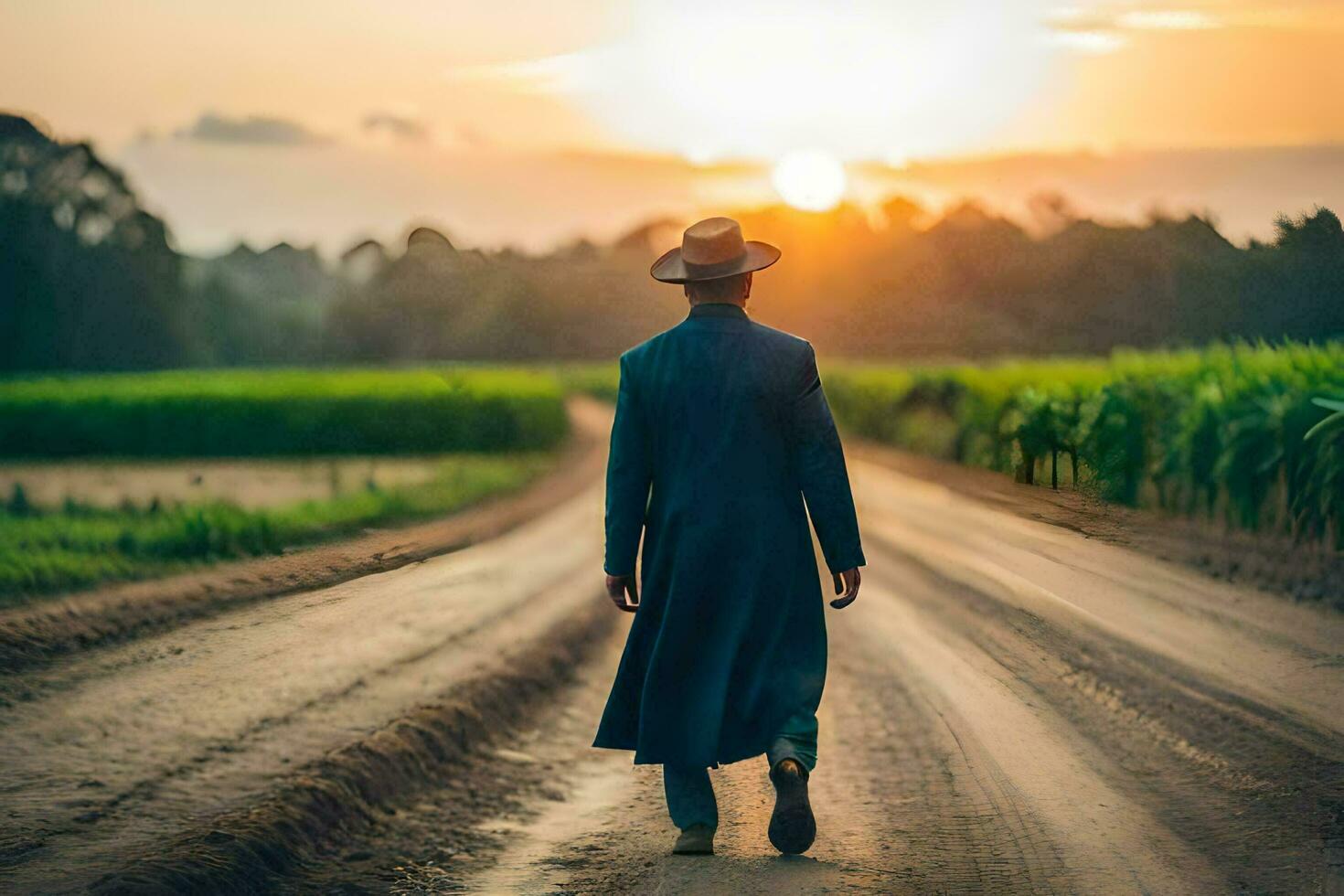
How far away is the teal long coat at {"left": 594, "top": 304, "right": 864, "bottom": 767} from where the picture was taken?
192 inches

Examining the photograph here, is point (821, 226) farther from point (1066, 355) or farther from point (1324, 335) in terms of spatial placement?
point (1324, 335)

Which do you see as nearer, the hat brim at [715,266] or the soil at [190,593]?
the hat brim at [715,266]

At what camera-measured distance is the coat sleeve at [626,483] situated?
16.0ft

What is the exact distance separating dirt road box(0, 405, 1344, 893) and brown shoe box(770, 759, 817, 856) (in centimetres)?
13

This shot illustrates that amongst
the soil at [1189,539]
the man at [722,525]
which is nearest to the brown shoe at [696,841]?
the man at [722,525]

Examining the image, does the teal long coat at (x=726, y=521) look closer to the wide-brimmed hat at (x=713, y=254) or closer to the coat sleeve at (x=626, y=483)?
the coat sleeve at (x=626, y=483)

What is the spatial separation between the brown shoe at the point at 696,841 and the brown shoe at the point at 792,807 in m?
0.26

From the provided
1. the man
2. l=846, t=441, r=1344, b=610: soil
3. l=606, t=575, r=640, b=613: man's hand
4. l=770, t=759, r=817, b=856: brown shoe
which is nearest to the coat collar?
the man

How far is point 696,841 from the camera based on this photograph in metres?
4.92

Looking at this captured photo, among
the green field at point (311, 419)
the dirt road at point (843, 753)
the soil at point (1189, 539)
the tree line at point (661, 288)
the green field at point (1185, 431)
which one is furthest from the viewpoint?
the green field at point (311, 419)

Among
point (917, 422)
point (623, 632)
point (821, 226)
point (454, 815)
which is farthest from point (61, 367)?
point (917, 422)

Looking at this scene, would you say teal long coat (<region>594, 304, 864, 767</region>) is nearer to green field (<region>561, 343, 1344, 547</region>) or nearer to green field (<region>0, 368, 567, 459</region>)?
green field (<region>561, 343, 1344, 547</region>)

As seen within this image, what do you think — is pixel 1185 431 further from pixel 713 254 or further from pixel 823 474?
pixel 713 254

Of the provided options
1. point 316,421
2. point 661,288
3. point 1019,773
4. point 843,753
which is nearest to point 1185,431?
point 843,753
